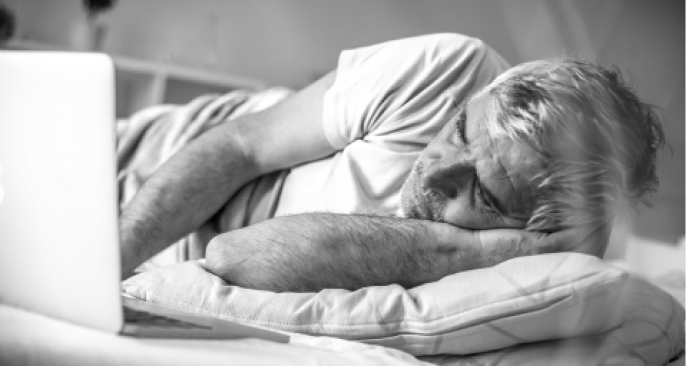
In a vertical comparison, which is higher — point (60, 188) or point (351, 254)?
point (60, 188)

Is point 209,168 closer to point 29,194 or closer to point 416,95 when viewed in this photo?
point 416,95

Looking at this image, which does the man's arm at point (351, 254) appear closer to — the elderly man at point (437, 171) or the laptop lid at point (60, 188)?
the elderly man at point (437, 171)

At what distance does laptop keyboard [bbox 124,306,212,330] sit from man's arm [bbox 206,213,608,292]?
0.16 metres

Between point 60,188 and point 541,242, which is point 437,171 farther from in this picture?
point 60,188

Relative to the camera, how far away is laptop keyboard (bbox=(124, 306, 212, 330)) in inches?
11.6

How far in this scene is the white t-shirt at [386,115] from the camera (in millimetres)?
548

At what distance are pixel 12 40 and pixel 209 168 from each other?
1.10 feet

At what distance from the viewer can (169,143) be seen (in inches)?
38.0

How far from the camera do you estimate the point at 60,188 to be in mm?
291

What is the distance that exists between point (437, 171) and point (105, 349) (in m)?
0.30

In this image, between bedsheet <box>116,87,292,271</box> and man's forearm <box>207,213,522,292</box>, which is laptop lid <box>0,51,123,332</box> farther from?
bedsheet <box>116,87,292,271</box>

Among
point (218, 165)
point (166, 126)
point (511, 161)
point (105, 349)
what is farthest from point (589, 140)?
point (166, 126)

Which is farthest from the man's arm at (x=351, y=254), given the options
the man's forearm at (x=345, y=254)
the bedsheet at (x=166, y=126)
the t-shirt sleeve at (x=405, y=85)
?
the bedsheet at (x=166, y=126)

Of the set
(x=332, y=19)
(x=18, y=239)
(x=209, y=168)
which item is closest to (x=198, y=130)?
(x=209, y=168)
